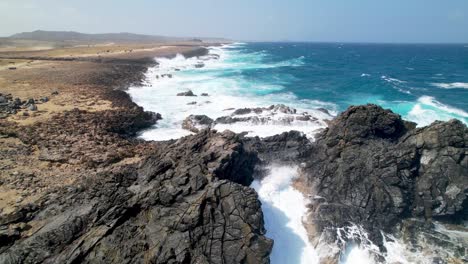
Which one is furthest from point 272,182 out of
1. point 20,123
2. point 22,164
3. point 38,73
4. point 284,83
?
point 38,73

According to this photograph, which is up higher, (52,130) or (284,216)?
(52,130)

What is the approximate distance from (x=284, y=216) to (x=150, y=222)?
8614mm

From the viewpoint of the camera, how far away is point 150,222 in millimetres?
13609

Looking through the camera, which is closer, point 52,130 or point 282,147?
point 282,147

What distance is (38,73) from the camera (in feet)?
187

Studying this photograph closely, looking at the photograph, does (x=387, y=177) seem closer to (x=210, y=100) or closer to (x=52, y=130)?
(x=52, y=130)

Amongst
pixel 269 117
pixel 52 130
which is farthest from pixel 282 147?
pixel 52 130

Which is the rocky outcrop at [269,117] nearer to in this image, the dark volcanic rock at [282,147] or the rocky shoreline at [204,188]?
the dark volcanic rock at [282,147]

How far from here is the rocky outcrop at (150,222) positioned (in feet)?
40.5

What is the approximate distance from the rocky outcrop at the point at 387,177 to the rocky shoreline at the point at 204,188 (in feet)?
0.21

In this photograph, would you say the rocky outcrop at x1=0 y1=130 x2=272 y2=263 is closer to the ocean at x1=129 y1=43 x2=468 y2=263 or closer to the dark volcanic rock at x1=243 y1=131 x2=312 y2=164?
the ocean at x1=129 y1=43 x2=468 y2=263

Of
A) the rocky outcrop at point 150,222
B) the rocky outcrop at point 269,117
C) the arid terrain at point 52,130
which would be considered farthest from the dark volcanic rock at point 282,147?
the arid terrain at point 52,130

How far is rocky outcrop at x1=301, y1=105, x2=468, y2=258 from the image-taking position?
57.9 feet

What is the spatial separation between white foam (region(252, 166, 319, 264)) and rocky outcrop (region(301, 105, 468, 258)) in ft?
2.67
